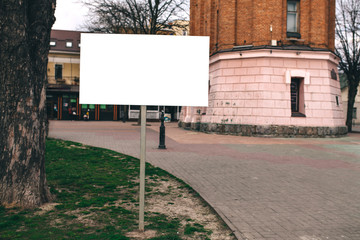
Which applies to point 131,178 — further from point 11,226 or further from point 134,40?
point 134,40

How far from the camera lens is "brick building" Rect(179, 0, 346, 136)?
61.5ft

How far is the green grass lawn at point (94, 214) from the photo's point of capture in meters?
3.74

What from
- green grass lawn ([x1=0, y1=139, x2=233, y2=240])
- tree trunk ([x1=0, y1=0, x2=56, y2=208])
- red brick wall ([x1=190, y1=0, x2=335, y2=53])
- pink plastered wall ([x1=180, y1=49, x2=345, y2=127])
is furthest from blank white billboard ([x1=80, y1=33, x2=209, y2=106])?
red brick wall ([x1=190, y1=0, x2=335, y2=53])

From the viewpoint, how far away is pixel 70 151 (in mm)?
10453

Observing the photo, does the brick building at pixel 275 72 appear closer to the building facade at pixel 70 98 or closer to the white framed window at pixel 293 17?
the white framed window at pixel 293 17

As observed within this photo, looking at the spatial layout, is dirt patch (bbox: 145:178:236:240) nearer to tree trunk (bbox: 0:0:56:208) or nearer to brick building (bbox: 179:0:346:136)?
tree trunk (bbox: 0:0:56:208)

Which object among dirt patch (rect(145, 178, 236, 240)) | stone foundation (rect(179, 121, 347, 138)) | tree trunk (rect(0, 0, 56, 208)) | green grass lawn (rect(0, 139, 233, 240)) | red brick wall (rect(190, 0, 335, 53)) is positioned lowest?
dirt patch (rect(145, 178, 236, 240))

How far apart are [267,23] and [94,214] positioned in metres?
17.9

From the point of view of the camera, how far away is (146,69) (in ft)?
12.4

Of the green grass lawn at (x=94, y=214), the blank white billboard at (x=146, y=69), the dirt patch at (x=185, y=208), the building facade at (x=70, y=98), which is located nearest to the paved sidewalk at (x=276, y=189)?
the dirt patch at (x=185, y=208)

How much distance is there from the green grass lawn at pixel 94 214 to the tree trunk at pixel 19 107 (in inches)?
13.2

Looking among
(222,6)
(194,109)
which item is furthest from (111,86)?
(194,109)

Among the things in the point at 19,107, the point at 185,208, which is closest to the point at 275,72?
the point at 185,208

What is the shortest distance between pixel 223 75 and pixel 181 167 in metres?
12.9
